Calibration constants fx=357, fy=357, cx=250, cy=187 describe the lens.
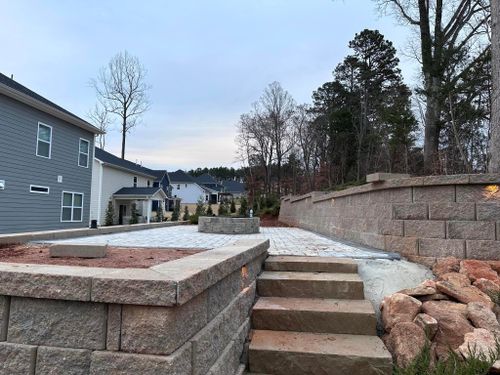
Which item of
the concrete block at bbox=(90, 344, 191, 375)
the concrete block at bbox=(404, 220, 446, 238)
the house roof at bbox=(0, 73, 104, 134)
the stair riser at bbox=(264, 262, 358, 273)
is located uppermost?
the house roof at bbox=(0, 73, 104, 134)

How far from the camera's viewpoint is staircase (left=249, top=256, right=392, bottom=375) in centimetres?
284

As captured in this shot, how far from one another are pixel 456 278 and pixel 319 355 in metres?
2.06

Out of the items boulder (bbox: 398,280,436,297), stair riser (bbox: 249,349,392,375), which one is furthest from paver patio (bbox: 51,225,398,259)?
stair riser (bbox: 249,349,392,375)

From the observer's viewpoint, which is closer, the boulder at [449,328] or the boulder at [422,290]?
the boulder at [449,328]

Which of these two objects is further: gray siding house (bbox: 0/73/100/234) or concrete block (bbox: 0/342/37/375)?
gray siding house (bbox: 0/73/100/234)

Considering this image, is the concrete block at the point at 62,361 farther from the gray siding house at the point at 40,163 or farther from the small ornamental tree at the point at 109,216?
the small ornamental tree at the point at 109,216

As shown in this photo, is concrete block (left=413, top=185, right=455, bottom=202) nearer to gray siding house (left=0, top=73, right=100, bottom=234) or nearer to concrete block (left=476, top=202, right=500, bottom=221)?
concrete block (left=476, top=202, right=500, bottom=221)

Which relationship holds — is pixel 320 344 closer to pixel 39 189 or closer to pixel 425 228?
pixel 425 228

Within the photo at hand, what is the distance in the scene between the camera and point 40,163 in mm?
13367

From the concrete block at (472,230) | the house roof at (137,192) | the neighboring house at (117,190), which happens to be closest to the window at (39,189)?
the neighboring house at (117,190)

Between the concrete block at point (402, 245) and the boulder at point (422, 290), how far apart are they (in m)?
0.99

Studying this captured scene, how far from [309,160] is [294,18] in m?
18.0

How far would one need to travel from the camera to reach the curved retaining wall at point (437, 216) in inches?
173

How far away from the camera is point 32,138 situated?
12.9 meters
